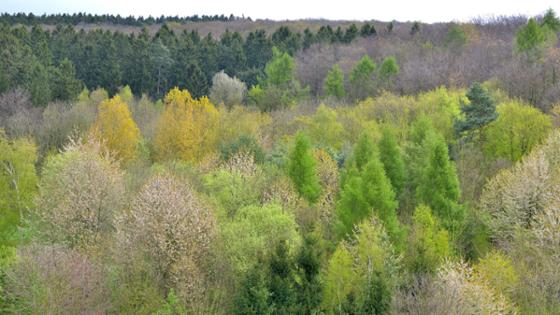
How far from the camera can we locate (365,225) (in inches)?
1169

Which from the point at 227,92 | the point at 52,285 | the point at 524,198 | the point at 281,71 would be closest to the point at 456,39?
the point at 281,71

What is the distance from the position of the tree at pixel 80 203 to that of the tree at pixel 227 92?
43.3 meters

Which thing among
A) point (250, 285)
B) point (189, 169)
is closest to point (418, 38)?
point (189, 169)

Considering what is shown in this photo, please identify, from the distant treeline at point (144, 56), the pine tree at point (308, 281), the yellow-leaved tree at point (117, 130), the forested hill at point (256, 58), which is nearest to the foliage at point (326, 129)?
the yellow-leaved tree at point (117, 130)

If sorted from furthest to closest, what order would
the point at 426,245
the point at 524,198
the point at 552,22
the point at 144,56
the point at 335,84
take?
the point at 144,56, the point at 552,22, the point at 335,84, the point at 524,198, the point at 426,245

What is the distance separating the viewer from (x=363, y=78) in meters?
76.6

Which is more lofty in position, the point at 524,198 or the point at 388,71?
the point at 388,71

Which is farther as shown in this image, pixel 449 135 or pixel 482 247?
pixel 449 135

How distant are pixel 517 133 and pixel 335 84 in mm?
33124

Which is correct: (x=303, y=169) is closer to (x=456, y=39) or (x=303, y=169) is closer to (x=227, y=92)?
(x=227, y=92)

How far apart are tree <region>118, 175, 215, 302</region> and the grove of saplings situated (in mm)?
92

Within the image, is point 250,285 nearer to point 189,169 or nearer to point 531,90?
point 189,169

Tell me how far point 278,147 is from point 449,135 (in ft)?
50.3

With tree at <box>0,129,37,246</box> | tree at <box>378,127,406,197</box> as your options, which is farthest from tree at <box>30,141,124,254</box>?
tree at <box>378,127,406,197</box>
